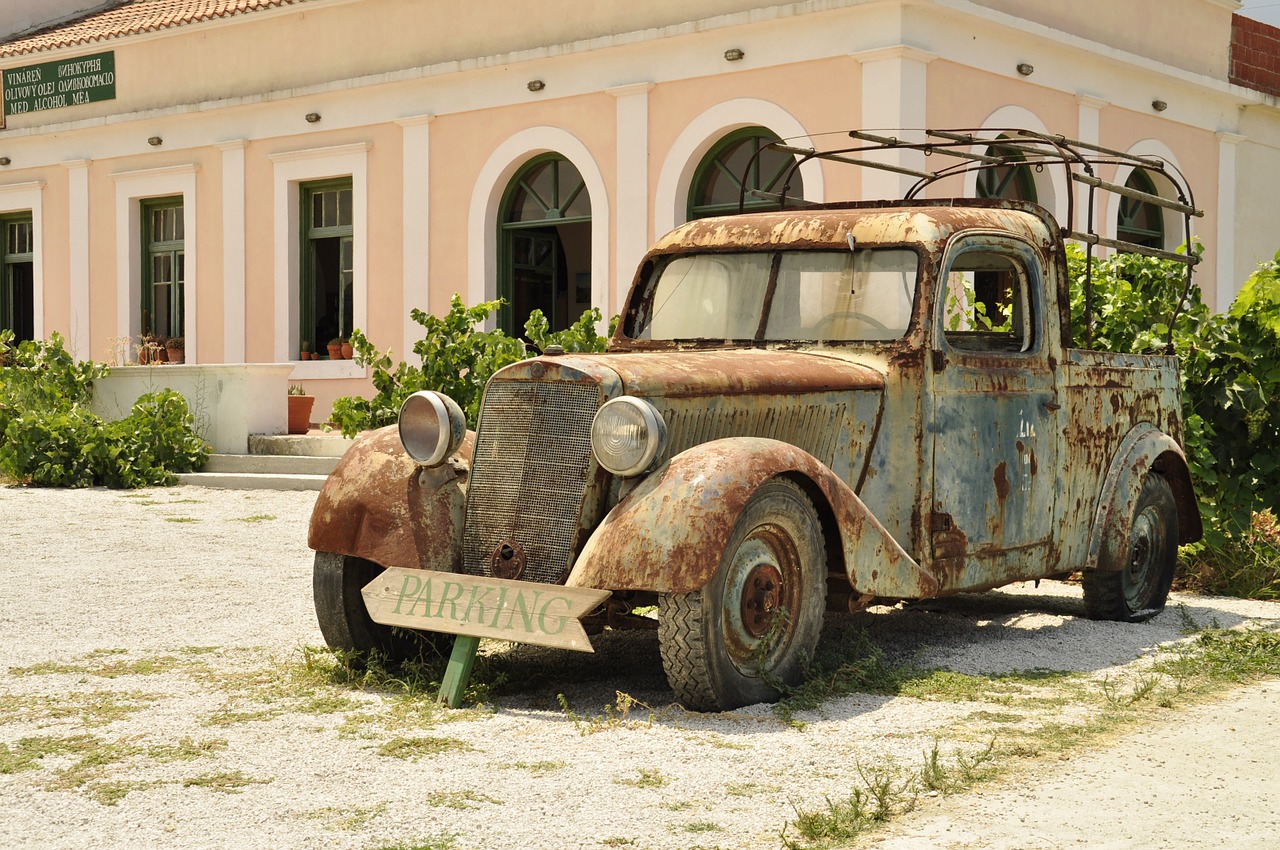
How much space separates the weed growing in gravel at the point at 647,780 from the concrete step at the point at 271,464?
10.3 metres

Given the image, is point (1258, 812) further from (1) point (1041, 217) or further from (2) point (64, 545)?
(2) point (64, 545)

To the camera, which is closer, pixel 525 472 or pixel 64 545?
pixel 525 472

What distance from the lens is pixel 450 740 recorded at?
485 centimetres

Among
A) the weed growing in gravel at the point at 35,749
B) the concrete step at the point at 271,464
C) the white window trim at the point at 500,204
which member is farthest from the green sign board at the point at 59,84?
the weed growing in gravel at the point at 35,749

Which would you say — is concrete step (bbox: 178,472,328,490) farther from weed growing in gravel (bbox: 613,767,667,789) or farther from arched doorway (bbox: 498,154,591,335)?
weed growing in gravel (bbox: 613,767,667,789)

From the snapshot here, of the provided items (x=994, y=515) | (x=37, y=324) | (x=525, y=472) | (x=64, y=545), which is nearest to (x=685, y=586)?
(x=525, y=472)

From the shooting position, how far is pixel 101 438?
1477 cm

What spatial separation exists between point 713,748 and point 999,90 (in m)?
11.0

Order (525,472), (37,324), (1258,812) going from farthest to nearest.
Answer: (37,324)
(525,472)
(1258,812)

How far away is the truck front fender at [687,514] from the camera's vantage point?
196 inches

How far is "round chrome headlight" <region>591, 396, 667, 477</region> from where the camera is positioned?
16.9 ft

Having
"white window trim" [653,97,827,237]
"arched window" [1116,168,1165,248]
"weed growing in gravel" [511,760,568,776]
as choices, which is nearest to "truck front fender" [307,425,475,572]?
"weed growing in gravel" [511,760,568,776]

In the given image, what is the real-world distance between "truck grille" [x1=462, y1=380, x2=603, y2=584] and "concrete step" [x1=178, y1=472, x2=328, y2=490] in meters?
8.66

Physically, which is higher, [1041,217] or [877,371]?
[1041,217]
